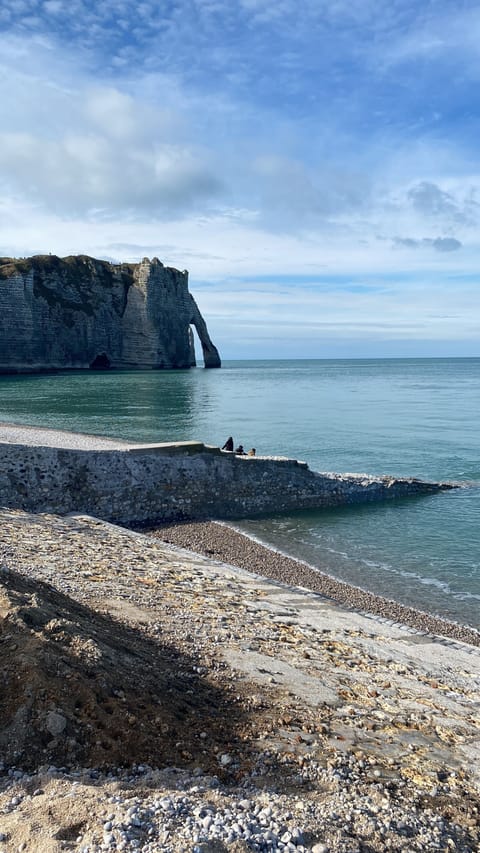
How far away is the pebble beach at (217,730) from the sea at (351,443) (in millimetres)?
6702

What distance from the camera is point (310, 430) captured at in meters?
50.4

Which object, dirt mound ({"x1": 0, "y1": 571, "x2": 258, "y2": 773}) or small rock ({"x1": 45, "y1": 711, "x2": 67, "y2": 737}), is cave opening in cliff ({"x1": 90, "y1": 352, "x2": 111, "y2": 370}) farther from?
small rock ({"x1": 45, "y1": 711, "x2": 67, "y2": 737})

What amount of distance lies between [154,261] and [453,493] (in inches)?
4068

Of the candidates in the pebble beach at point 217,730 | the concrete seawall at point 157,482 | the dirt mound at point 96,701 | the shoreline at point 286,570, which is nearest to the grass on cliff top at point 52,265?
the concrete seawall at point 157,482

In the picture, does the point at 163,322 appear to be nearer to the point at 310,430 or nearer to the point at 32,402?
the point at 32,402

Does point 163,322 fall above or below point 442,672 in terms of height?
above

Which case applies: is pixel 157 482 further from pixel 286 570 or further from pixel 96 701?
pixel 96 701

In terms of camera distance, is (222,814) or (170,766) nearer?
(222,814)

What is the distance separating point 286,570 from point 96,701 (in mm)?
12688

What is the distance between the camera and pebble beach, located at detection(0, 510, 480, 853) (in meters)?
5.08

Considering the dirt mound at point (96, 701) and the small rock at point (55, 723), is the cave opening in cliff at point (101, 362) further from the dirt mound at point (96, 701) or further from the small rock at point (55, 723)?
the small rock at point (55, 723)

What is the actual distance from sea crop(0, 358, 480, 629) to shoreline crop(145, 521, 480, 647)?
0.62 meters

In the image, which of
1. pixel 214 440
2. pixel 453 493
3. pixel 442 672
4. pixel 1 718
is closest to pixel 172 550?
pixel 442 672

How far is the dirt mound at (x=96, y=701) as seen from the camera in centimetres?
590
